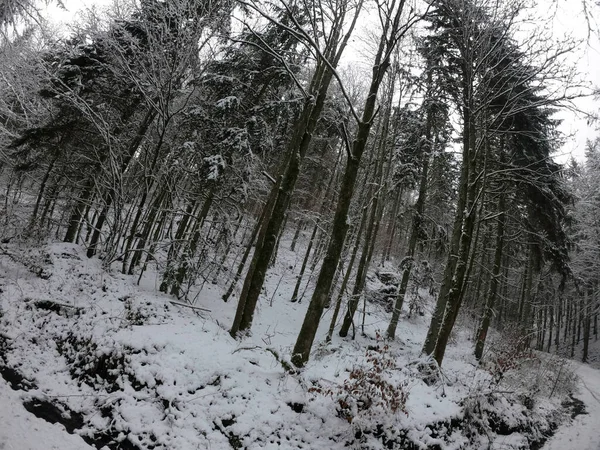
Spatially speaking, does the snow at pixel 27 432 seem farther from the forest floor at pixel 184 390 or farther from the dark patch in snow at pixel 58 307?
the dark patch in snow at pixel 58 307

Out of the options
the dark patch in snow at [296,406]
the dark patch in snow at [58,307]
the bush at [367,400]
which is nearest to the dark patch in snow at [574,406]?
the bush at [367,400]

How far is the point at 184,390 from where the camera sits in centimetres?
536

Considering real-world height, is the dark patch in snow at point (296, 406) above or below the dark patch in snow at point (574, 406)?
below

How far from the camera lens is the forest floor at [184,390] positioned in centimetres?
475

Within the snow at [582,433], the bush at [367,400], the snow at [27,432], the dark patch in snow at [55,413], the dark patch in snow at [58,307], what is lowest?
the dark patch in snow at [55,413]

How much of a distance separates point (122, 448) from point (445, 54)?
539 inches

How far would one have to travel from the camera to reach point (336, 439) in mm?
5062

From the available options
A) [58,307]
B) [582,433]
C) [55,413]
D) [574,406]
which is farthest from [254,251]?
[574,406]

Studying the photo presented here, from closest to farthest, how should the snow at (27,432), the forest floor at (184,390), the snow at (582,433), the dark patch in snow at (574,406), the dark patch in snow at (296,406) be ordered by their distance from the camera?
the snow at (27,432)
the forest floor at (184,390)
the dark patch in snow at (296,406)
the snow at (582,433)
the dark patch in snow at (574,406)

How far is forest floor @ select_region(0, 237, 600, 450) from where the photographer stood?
475 centimetres

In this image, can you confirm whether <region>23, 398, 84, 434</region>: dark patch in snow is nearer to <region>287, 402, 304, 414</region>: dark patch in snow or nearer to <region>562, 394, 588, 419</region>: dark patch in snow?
<region>287, 402, 304, 414</region>: dark patch in snow

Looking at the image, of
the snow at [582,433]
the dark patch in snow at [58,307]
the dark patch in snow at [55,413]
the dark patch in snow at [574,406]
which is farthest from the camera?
the dark patch in snow at [574,406]

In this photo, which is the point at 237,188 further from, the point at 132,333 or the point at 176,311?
the point at 132,333

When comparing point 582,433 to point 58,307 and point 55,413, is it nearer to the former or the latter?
point 55,413
